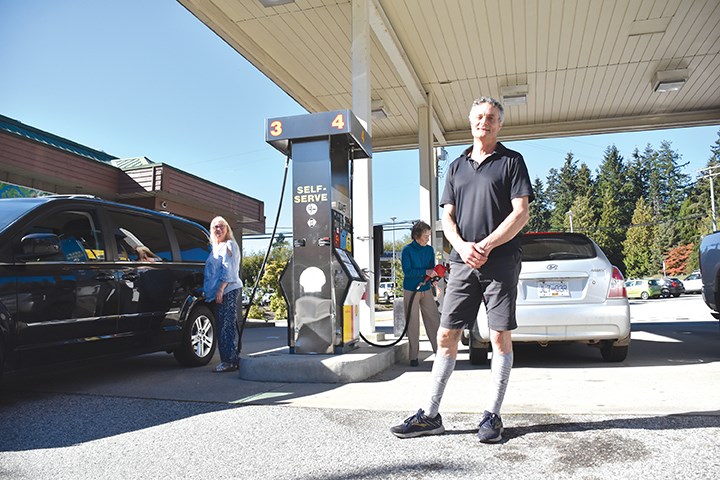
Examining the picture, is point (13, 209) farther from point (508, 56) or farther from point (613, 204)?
point (613, 204)

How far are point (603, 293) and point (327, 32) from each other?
6.56 m

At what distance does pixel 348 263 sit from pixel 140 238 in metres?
2.05

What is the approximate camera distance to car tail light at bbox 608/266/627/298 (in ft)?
17.8

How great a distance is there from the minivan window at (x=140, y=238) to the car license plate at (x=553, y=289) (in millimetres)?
3790

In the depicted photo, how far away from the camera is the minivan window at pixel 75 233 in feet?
14.1

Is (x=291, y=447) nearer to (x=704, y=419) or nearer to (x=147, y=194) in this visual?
(x=704, y=419)

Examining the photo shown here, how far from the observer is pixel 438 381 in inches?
122

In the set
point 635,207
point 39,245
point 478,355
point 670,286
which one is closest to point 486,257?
point 478,355

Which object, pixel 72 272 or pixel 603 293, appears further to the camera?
pixel 603 293

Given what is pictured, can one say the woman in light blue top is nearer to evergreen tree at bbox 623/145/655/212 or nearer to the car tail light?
the car tail light

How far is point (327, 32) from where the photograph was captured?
955 cm

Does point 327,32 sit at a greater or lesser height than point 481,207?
greater

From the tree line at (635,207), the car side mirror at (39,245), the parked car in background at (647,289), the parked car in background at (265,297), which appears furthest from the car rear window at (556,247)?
the tree line at (635,207)

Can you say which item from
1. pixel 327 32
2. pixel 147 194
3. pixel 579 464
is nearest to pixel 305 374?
pixel 579 464
